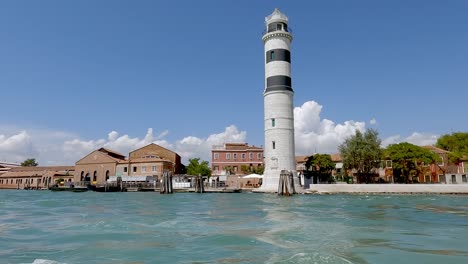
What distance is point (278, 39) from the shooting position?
36906 mm

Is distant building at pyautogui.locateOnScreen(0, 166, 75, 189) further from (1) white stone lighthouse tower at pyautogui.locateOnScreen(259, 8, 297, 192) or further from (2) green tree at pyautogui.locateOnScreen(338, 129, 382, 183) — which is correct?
(2) green tree at pyautogui.locateOnScreen(338, 129, 382, 183)

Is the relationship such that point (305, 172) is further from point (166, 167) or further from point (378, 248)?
point (378, 248)

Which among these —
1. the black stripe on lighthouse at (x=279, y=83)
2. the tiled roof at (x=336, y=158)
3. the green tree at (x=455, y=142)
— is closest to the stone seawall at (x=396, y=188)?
the black stripe on lighthouse at (x=279, y=83)

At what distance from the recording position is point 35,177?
66.8 m

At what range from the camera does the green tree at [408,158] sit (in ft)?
125

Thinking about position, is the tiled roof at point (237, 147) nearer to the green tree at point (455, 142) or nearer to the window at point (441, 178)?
the window at point (441, 178)

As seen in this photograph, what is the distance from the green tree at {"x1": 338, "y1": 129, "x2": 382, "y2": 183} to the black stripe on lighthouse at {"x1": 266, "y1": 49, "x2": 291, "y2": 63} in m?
11.7

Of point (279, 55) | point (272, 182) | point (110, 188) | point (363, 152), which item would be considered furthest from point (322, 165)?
point (110, 188)

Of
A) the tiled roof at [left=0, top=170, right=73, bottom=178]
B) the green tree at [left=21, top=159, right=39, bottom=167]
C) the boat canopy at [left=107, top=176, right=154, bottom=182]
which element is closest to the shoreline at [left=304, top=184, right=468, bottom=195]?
the boat canopy at [left=107, top=176, right=154, bottom=182]

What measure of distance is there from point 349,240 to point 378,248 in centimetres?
95

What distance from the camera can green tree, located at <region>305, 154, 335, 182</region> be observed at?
43.8 metres

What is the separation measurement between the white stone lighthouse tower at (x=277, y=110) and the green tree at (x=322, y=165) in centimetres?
918

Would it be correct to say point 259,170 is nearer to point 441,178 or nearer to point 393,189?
point 393,189

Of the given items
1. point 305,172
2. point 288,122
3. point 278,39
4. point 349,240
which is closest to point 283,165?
point 288,122
